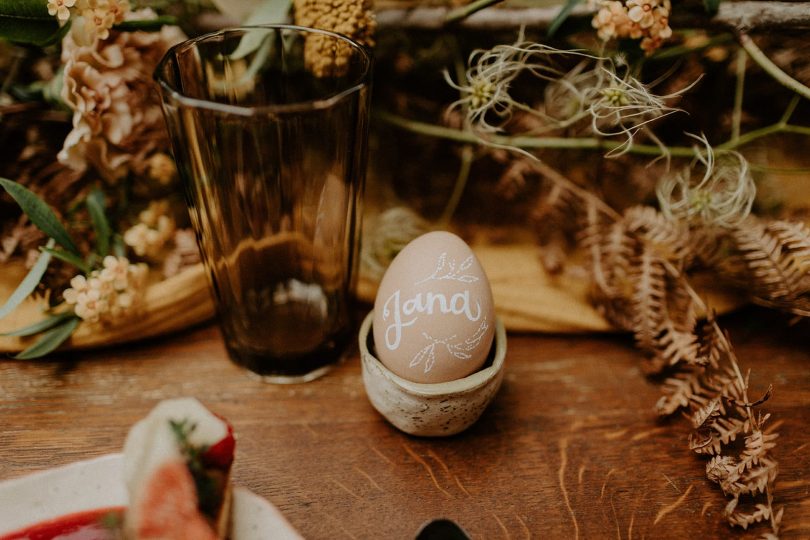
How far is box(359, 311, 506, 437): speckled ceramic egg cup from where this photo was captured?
0.58 metres

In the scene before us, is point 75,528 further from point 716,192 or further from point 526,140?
point 716,192

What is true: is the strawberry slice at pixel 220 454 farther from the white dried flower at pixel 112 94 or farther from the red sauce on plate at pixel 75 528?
the white dried flower at pixel 112 94

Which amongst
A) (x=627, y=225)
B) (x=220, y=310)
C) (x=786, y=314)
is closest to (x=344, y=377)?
(x=220, y=310)

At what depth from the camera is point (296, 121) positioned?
0.57 meters

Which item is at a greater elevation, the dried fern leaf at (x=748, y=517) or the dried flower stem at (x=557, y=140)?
the dried flower stem at (x=557, y=140)

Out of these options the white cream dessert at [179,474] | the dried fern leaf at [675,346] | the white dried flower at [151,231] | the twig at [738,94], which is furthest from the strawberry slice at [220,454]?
the twig at [738,94]

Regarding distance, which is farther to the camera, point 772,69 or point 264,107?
point 772,69

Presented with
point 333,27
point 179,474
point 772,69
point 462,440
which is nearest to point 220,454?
point 179,474

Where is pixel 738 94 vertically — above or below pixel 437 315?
above

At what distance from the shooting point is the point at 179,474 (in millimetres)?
433

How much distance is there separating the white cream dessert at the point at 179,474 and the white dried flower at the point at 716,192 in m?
0.51

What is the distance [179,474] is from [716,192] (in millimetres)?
622

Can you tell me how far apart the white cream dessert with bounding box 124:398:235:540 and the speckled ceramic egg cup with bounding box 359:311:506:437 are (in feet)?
0.53

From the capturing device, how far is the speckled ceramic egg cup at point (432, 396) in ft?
1.91
